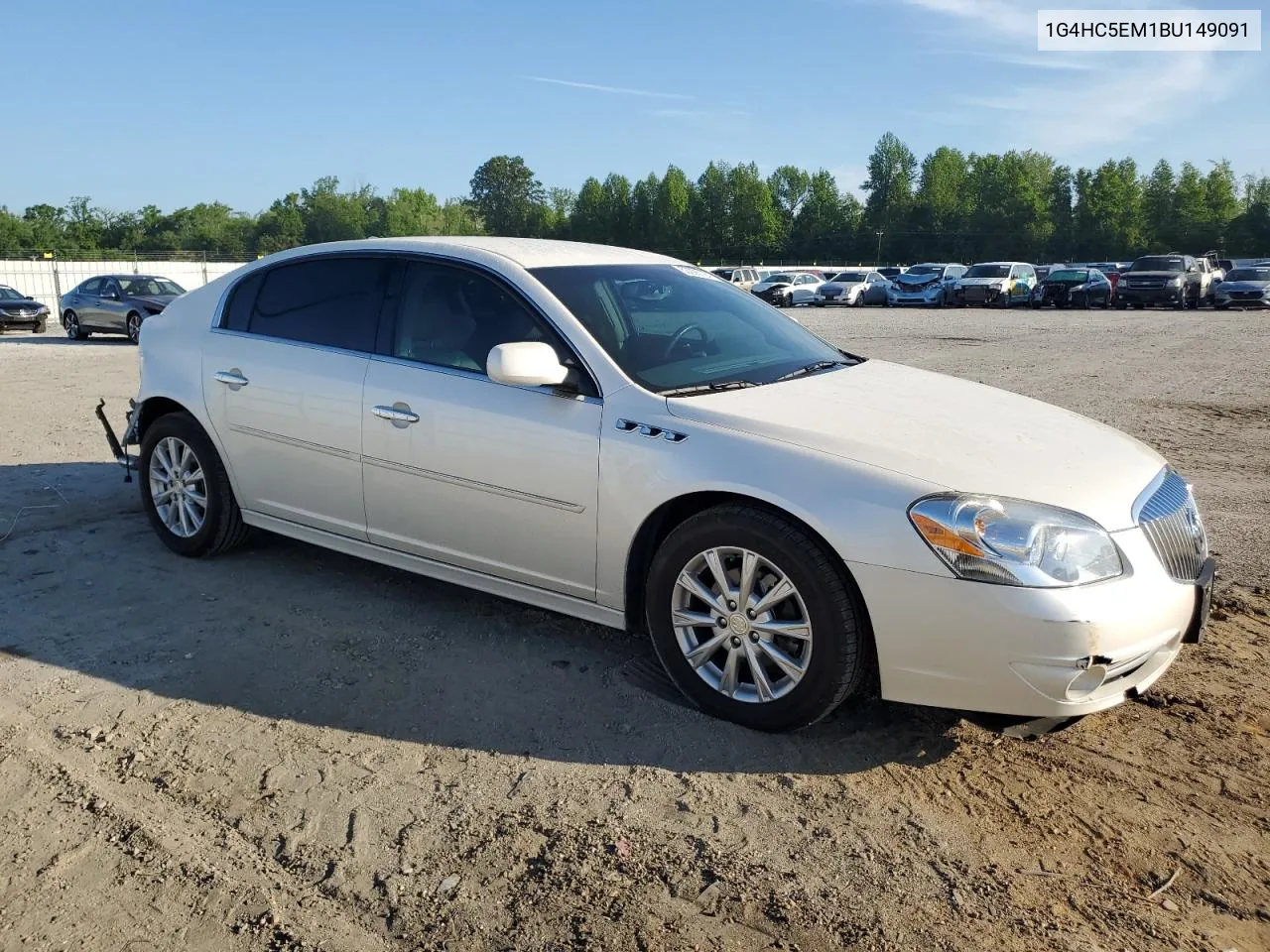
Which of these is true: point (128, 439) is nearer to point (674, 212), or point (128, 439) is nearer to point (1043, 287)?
point (1043, 287)

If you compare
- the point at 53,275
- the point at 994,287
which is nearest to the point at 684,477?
the point at 994,287

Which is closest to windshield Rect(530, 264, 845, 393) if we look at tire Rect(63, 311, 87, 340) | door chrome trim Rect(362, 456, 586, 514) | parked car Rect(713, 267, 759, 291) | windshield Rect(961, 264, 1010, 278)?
door chrome trim Rect(362, 456, 586, 514)

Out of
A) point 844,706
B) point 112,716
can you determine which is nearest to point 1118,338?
point 844,706

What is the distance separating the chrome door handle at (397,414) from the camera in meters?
4.43

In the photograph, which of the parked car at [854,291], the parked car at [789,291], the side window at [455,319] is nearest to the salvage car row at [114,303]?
the side window at [455,319]

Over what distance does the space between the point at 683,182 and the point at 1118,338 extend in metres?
107

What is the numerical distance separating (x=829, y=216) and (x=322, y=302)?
123m

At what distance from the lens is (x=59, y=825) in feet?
10.2

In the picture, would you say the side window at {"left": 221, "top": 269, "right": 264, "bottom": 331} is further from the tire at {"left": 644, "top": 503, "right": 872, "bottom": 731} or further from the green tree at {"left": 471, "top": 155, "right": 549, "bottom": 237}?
the green tree at {"left": 471, "top": 155, "right": 549, "bottom": 237}

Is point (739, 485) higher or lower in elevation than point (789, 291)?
higher

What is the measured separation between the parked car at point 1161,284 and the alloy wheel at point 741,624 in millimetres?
39050

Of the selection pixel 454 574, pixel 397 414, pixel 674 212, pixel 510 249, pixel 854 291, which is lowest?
pixel 454 574

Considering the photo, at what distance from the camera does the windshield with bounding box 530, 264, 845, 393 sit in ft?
13.7

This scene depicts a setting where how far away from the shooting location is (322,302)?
5.02 metres
